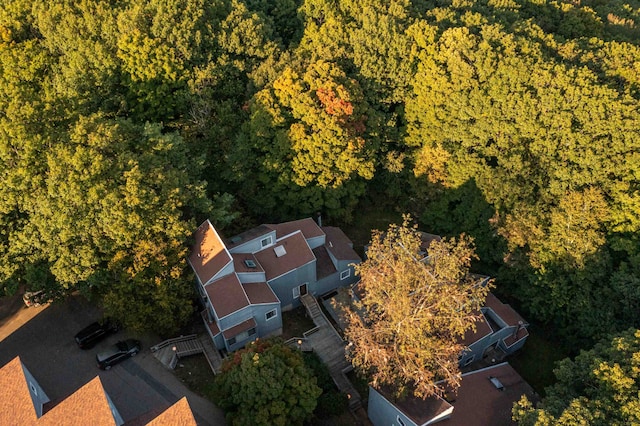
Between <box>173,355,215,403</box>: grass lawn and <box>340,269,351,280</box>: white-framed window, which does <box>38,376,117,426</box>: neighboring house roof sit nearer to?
<box>173,355,215,403</box>: grass lawn

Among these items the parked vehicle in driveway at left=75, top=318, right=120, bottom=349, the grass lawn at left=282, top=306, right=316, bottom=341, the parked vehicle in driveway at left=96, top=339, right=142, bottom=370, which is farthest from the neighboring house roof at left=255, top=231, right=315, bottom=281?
the parked vehicle in driveway at left=75, top=318, right=120, bottom=349

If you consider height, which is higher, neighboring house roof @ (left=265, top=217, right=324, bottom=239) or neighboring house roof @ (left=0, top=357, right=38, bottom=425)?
neighboring house roof @ (left=0, top=357, right=38, bottom=425)

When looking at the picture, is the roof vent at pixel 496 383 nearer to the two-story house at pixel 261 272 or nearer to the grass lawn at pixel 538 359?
the grass lawn at pixel 538 359

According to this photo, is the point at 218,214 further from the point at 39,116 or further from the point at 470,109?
the point at 470,109

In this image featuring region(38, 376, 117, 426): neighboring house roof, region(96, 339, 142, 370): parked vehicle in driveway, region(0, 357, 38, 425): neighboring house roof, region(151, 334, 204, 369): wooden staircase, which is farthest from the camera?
region(151, 334, 204, 369): wooden staircase

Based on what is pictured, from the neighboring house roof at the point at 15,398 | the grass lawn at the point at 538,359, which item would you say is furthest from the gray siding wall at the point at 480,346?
the neighboring house roof at the point at 15,398

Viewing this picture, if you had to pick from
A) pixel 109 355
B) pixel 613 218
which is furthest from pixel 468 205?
pixel 109 355
